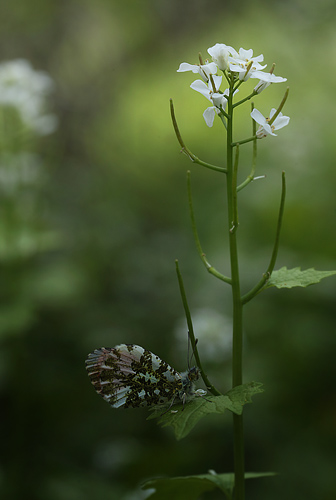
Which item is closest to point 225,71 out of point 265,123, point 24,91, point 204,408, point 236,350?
point 265,123

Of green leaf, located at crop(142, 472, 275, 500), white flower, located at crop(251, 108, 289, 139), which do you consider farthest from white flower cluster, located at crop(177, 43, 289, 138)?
green leaf, located at crop(142, 472, 275, 500)

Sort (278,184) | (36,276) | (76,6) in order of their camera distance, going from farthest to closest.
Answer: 1. (76,6)
2. (278,184)
3. (36,276)

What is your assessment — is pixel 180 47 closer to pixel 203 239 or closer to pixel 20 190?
pixel 203 239

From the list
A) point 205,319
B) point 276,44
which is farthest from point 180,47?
point 205,319

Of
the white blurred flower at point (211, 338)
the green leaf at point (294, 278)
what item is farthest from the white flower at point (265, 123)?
the white blurred flower at point (211, 338)

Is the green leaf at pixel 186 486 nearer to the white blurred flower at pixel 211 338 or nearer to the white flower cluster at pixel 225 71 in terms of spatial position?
the white flower cluster at pixel 225 71

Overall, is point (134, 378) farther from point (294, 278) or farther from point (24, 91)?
point (24, 91)
